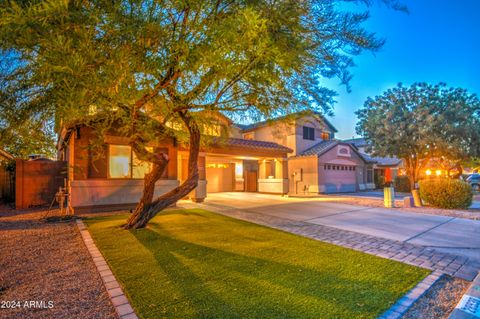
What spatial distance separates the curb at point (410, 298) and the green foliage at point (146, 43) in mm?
3164

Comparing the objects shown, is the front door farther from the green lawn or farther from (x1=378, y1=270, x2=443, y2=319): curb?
(x1=378, y1=270, x2=443, y2=319): curb

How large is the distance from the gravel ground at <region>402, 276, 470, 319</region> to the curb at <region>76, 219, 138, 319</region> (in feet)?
10.1

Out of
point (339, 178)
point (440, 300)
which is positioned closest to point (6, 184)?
point (440, 300)

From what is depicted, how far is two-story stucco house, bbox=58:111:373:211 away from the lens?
31.4 feet

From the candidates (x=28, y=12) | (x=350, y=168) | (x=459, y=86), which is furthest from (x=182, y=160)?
(x=459, y=86)

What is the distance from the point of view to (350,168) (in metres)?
23.0

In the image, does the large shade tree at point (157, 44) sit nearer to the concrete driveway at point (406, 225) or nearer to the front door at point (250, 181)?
the concrete driveway at point (406, 225)

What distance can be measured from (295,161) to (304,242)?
16.7 m

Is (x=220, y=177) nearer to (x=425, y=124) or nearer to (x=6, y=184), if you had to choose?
(x=6, y=184)

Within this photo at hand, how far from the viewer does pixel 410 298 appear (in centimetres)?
320

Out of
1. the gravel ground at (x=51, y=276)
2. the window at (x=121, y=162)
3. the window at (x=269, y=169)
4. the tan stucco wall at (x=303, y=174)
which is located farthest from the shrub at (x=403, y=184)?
the gravel ground at (x=51, y=276)

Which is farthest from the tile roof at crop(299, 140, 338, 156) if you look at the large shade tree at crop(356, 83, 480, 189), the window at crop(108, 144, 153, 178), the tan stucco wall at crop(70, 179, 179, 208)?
the window at crop(108, 144, 153, 178)

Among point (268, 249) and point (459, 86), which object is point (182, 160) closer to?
point (268, 249)

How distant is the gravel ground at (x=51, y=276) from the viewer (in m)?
2.90
